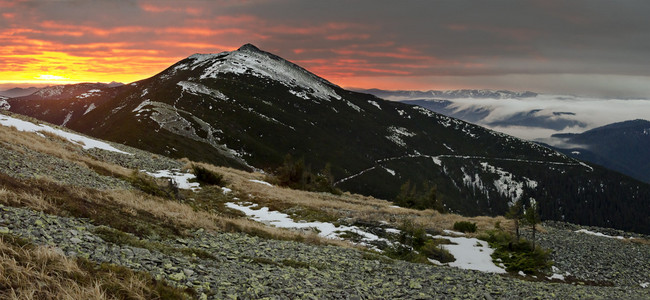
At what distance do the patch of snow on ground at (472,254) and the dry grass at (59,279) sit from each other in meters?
21.6

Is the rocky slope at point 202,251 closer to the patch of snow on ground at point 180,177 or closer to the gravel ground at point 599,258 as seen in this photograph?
the gravel ground at point 599,258

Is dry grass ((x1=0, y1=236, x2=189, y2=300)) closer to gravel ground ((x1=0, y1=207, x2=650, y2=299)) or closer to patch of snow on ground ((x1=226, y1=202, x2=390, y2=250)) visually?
gravel ground ((x1=0, y1=207, x2=650, y2=299))

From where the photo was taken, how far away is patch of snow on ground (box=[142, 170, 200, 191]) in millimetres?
39459

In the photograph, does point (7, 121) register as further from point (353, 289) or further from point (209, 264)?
point (353, 289)

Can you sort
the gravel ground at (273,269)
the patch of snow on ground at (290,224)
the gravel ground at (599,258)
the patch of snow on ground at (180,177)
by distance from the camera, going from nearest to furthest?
the gravel ground at (273,269)
the gravel ground at (599,258)
the patch of snow on ground at (290,224)
the patch of snow on ground at (180,177)

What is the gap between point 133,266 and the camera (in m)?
9.80

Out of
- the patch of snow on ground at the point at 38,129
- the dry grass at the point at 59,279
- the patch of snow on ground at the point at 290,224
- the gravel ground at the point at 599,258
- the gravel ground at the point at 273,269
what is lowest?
the gravel ground at the point at 599,258

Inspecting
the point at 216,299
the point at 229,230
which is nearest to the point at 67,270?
the point at 216,299

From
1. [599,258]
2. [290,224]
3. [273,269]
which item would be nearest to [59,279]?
[273,269]

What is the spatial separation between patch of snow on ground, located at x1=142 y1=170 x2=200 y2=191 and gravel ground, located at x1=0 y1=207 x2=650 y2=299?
76.6 feet

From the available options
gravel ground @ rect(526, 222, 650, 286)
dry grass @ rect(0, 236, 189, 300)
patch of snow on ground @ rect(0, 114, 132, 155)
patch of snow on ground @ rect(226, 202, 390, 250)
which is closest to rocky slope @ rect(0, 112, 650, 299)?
gravel ground @ rect(526, 222, 650, 286)

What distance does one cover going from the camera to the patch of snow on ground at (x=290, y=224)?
28.6 m

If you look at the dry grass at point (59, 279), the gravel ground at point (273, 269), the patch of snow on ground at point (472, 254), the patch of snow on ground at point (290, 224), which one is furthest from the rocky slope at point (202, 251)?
the patch of snow on ground at point (290, 224)

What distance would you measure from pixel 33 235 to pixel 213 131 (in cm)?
19326
